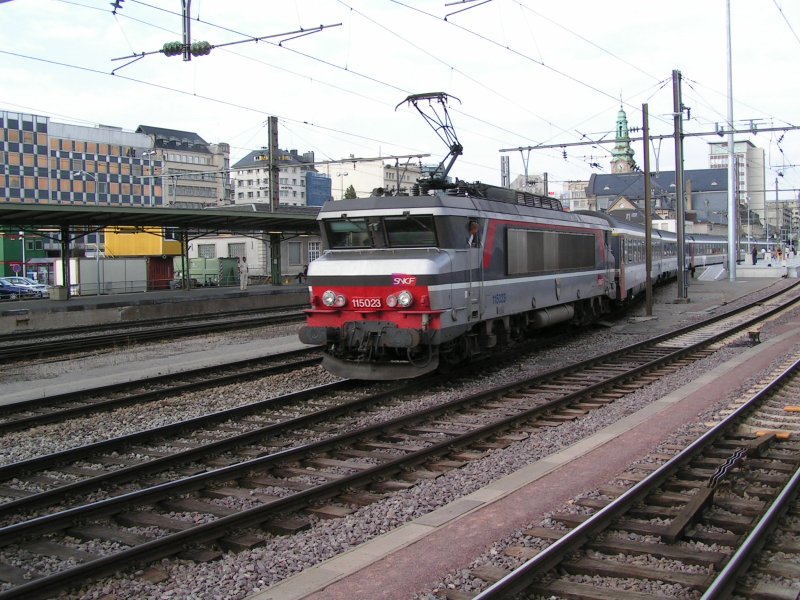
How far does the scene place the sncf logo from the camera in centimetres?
1164

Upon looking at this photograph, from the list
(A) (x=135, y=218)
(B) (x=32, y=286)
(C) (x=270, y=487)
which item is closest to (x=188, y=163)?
(B) (x=32, y=286)

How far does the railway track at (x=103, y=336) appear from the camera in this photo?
18.1 m

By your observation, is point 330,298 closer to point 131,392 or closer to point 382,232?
point 382,232

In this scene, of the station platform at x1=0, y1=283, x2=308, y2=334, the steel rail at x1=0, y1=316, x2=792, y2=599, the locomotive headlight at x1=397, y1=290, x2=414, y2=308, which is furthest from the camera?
the station platform at x1=0, y1=283, x2=308, y2=334

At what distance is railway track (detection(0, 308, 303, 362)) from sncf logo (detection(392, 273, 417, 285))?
33.9 ft

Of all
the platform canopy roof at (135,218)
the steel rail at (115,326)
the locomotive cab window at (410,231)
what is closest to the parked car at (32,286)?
the platform canopy roof at (135,218)

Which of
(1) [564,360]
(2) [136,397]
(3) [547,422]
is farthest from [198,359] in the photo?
(3) [547,422]

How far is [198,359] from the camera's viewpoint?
16359mm

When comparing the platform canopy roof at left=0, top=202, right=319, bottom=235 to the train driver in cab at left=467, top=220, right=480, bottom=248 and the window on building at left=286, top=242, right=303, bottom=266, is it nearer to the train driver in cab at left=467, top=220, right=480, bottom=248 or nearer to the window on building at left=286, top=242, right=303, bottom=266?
the train driver in cab at left=467, top=220, right=480, bottom=248

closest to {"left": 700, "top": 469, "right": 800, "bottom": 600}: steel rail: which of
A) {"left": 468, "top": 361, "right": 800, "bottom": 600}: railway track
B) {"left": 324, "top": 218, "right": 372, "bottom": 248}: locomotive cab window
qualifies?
{"left": 468, "top": 361, "right": 800, "bottom": 600}: railway track

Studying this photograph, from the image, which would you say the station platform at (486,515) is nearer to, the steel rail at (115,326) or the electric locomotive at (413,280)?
the electric locomotive at (413,280)

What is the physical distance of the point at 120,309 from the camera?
26766 millimetres

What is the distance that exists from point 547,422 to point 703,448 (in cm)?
232

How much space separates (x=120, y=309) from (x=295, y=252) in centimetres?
2942
